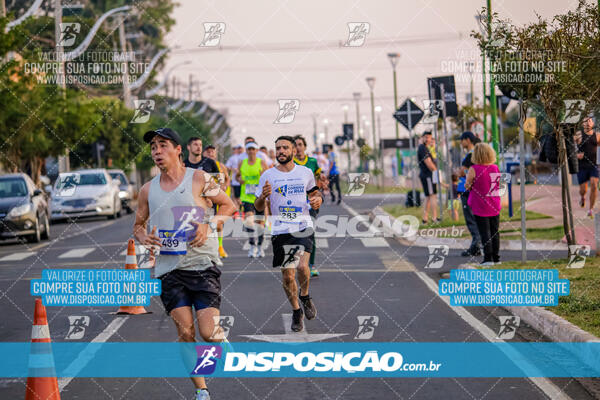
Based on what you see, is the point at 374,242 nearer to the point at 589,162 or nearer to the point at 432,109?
the point at 432,109

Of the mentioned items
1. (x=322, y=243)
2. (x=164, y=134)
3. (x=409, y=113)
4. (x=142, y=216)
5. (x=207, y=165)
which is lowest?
(x=322, y=243)

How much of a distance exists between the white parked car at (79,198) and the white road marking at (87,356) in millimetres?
23311

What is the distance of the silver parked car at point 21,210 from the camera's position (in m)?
24.5

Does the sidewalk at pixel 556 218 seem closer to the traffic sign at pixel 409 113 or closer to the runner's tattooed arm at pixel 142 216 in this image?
the traffic sign at pixel 409 113

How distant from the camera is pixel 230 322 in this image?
435 inches

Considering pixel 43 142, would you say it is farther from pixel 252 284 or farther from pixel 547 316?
pixel 547 316

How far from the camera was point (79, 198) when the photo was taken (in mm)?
34688

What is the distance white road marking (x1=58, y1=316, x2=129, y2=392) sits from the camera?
27.2 ft

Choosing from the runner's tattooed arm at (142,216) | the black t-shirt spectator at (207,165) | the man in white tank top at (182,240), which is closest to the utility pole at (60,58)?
the black t-shirt spectator at (207,165)

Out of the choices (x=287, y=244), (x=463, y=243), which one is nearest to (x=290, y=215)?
(x=287, y=244)

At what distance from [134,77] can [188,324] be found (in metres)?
65.7

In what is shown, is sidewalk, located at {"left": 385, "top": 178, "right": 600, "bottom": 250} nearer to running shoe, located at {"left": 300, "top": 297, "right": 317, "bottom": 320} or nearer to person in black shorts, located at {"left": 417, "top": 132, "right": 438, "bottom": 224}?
person in black shorts, located at {"left": 417, "top": 132, "right": 438, "bottom": 224}

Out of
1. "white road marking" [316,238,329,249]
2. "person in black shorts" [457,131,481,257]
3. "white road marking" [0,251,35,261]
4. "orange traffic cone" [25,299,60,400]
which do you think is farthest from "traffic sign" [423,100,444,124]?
"orange traffic cone" [25,299,60,400]

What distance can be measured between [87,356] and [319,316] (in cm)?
298
